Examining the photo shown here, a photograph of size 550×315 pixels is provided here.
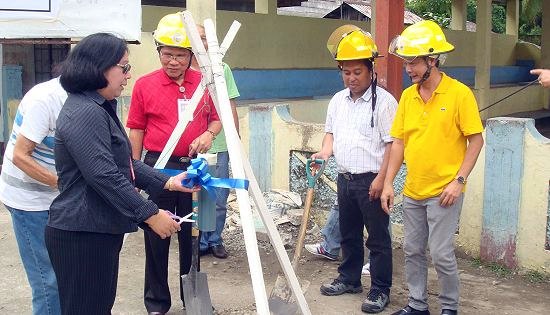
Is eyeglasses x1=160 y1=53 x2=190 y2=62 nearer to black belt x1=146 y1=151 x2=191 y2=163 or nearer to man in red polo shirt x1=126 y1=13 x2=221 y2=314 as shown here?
man in red polo shirt x1=126 y1=13 x2=221 y2=314

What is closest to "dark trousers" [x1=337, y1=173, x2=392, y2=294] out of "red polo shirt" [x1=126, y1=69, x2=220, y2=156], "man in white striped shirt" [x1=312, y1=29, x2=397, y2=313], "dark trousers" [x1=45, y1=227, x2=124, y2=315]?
"man in white striped shirt" [x1=312, y1=29, x2=397, y2=313]

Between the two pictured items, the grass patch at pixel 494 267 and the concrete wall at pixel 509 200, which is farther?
the grass patch at pixel 494 267

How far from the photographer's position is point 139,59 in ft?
25.3

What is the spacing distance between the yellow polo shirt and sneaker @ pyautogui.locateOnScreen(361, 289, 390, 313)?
2.53 feet

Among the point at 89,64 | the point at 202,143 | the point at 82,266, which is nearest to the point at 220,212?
the point at 202,143

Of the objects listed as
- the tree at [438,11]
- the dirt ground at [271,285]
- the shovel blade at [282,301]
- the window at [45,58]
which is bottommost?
the dirt ground at [271,285]

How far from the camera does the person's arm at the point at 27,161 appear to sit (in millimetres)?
3068

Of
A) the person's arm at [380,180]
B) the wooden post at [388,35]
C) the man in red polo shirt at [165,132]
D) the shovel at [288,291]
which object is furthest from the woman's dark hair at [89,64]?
the wooden post at [388,35]

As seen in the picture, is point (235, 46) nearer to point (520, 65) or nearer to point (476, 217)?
point (476, 217)

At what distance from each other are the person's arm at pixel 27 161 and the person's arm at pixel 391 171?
1.90m

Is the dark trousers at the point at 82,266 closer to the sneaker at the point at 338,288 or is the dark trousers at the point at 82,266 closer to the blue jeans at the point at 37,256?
the blue jeans at the point at 37,256

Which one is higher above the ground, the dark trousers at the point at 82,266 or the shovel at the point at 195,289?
the dark trousers at the point at 82,266

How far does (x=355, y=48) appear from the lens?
160 inches

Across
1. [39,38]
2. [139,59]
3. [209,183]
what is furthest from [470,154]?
[139,59]
